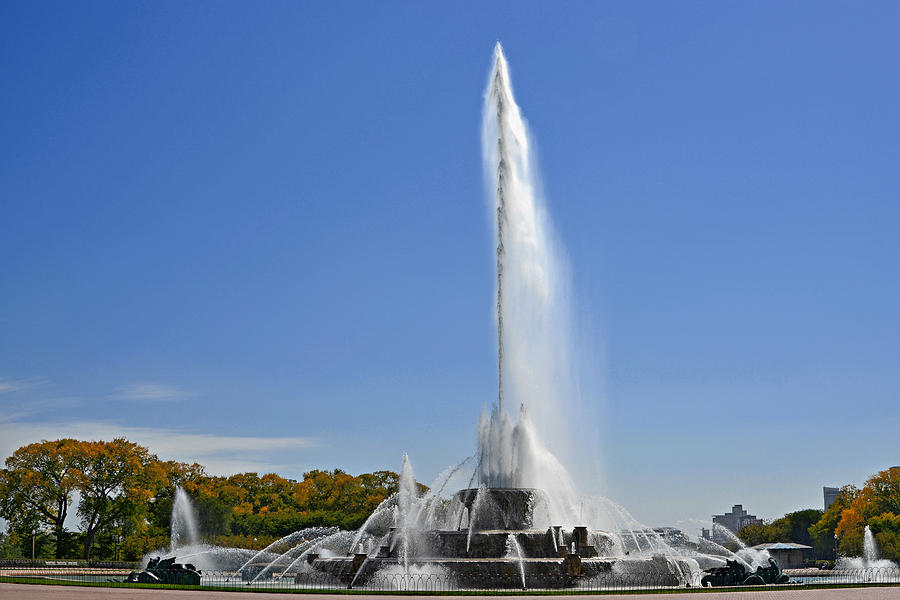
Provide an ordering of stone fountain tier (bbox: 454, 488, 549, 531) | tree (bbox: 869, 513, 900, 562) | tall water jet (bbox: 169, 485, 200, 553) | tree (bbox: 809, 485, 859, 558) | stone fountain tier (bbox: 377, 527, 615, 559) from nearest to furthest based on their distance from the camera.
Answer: stone fountain tier (bbox: 377, 527, 615, 559) → stone fountain tier (bbox: 454, 488, 549, 531) → tree (bbox: 869, 513, 900, 562) → tall water jet (bbox: 169, 485, 200, 553) → tree (bbox: 809, 485, 859, 558)

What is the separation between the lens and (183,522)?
233 feet

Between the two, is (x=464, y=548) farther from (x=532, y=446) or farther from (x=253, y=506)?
(x=253, y=506)

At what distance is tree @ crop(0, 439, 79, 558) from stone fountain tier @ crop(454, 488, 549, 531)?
44385 mm

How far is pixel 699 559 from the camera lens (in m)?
36.5

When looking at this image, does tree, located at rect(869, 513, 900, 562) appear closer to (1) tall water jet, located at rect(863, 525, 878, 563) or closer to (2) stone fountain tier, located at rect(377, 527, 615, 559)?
(1) tall water jet, located at rect(863, 525, 878, 563)

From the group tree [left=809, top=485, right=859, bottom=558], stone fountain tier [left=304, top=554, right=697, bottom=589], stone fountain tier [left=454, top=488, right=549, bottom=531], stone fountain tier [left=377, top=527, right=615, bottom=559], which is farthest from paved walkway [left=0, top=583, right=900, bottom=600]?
tree [left=809, top=485, right=859, bottom=558]

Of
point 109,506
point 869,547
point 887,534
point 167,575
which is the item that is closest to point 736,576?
point 167,575

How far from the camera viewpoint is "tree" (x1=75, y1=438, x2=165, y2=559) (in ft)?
214

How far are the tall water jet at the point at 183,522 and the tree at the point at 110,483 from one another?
3273 mm

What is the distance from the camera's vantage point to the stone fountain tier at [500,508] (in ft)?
104

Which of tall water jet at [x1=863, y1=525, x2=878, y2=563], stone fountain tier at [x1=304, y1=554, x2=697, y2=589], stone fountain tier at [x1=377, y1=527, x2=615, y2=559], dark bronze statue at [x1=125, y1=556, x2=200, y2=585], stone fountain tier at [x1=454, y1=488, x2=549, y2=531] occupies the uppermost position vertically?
stone fountain tier at [x1=454, y1=488, x2=549, y2=531]

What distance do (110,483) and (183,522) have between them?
7.39 m

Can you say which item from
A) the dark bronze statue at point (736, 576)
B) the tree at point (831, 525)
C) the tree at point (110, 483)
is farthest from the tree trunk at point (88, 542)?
the tree at point (831, 525)

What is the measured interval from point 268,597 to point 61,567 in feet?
98.8
